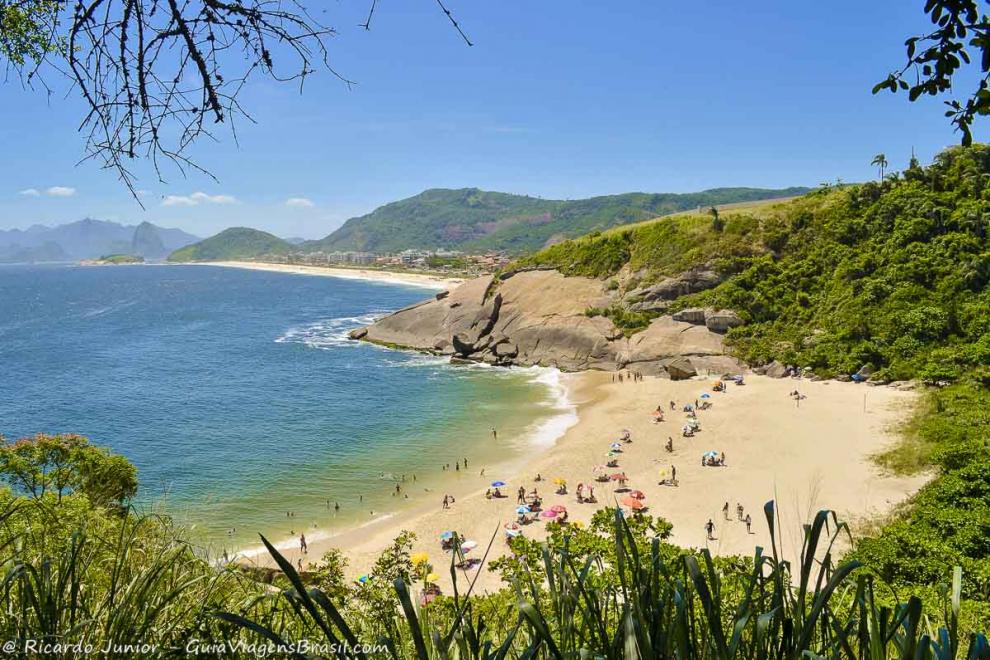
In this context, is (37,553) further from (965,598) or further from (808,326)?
(808,326)

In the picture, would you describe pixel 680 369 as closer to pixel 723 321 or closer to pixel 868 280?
pixel 723 321

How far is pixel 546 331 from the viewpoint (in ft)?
159

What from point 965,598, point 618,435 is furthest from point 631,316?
point 965,598

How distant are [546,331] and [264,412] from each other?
22.8 m

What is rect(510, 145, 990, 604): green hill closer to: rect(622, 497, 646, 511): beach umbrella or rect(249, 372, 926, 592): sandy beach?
rect(249, 372, 926, 592): sandy beach

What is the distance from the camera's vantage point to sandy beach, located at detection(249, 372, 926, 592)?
805 inches

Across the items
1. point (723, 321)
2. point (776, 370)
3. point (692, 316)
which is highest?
point (692, 316)

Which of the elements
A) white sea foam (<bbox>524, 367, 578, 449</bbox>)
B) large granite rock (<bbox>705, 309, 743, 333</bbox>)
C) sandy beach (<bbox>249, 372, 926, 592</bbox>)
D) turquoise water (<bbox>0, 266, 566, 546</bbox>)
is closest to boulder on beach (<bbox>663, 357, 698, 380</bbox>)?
sandy beach (<bbox>249, 372, 926, 592</bbox>)

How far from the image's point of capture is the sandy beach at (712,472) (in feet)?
67.1

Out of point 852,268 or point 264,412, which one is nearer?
point 264,412

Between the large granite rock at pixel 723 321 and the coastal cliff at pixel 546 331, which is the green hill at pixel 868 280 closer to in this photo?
Result: the large granite rock at pixel 723 321

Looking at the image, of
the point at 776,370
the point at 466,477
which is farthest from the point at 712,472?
A: the point at 776,370

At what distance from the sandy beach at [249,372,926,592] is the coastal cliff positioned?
602 cm

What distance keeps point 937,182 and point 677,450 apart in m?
33.9
